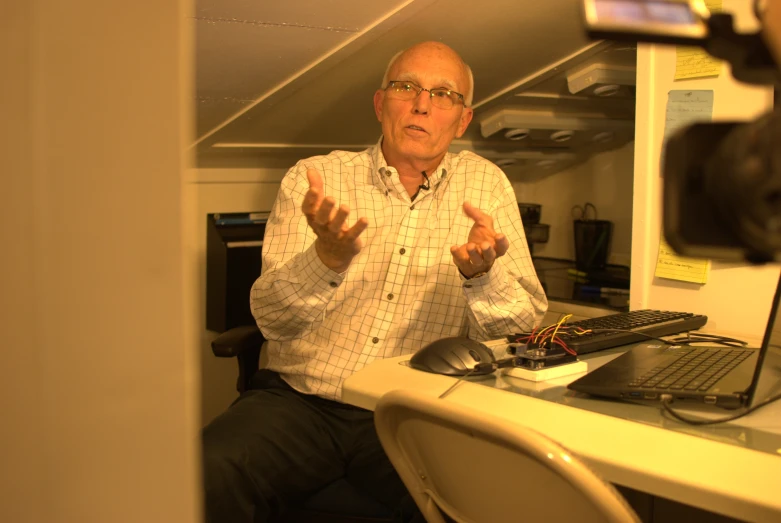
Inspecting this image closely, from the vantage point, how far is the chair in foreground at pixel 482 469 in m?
0.80

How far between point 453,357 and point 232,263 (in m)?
1.23

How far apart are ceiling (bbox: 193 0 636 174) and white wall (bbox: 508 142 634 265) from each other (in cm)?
8

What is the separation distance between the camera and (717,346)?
141 centimetres

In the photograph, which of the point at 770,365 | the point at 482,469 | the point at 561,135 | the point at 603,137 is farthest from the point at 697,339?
the point at 603,137

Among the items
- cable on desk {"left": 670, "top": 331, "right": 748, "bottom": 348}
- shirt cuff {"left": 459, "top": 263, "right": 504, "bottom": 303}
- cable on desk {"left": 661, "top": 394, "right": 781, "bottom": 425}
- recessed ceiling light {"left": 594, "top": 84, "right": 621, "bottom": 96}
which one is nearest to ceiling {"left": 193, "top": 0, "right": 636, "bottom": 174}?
recessed ceiling light {"left": 594, "top": 84, "right": 621, "bottom": 96}

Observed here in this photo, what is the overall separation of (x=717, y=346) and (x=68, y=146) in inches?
52.2

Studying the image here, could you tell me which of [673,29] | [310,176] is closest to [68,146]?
[673,29]

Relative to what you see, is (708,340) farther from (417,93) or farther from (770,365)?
(417,93)

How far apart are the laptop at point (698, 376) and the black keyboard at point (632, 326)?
87 mm

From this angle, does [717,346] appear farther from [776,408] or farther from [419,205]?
[419,205]

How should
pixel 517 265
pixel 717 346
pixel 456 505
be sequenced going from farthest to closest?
pixel 517 265, pixel 717 346, pixel 456 505

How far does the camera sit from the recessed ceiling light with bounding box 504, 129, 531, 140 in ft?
7.99

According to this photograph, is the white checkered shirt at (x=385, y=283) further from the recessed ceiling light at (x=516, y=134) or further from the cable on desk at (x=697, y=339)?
the recessed ceiling light at (x=516, y=134)

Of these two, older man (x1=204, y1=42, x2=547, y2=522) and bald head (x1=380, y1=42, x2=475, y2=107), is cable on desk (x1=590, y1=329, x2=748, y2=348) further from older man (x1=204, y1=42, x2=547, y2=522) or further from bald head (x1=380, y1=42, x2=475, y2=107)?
bald head (x1=380, y1=42, x2=475, y2=107)
